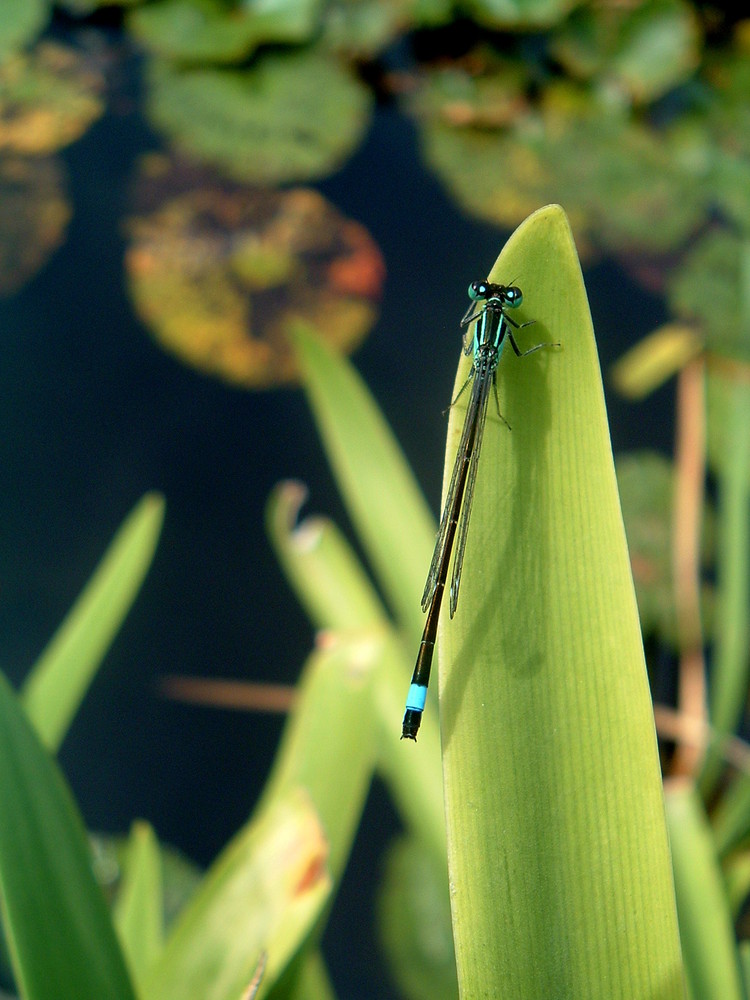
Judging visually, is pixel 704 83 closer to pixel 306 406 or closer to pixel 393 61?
pixel 393 61

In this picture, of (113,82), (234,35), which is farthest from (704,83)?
(113,82)

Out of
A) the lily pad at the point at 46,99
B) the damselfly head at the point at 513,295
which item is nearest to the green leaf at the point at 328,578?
the damselfly head at the point at 513,295

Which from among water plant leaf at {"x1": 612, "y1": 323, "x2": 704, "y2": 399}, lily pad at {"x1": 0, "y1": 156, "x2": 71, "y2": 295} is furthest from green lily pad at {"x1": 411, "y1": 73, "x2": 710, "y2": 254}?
lily pad at {"x1": 0, "y1": 156, "x2": 71, "y2": 295}

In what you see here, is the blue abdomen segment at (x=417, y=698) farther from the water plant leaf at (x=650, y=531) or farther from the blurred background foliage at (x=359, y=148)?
the blurred background foliage at (x=359, y=148)

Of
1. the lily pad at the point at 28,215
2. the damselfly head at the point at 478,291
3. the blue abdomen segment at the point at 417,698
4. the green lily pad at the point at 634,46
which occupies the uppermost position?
the green lily pad at the point at 634,46

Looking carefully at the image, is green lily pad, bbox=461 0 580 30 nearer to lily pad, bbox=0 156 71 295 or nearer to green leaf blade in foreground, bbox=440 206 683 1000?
lily pad, bbox=0 156 71 295

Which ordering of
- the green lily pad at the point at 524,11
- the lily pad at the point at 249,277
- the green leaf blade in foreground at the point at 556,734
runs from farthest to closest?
the green lily pad at the point at 524,11 < the lily pad at the point at 249,277 < the green leaf blade in foreground at the point at 556,734

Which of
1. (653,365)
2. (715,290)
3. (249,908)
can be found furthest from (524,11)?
(249,908)

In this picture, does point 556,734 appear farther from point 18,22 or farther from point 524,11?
point 18,22
